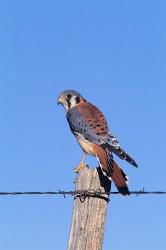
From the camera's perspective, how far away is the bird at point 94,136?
567 cm

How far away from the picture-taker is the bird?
5670mm

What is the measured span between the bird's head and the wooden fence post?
3544 mm

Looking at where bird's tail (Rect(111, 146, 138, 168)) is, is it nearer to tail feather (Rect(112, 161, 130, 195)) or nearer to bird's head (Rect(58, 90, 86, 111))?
tail feather (Rect(112, 161, 130, 195))

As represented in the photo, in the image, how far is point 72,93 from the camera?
333 inches

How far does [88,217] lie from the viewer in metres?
4.68

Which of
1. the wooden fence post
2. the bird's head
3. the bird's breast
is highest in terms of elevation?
the bird's head

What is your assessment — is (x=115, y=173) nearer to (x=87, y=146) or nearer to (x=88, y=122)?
(x=87, y=146)

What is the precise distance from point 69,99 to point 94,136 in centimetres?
137

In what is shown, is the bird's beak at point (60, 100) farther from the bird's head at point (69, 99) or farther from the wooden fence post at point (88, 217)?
the wooden fence post at point (88, 217)

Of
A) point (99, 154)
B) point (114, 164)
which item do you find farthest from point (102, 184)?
point (99, 154)

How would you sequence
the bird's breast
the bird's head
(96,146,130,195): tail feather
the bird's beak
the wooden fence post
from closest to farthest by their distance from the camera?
the wooden fence post → (96,146,130,195): tail feather → the bird's breast → the bird's head → the bird's beak

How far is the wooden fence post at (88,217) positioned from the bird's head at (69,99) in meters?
3.54

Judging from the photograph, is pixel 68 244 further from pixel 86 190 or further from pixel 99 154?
pixel 99 154

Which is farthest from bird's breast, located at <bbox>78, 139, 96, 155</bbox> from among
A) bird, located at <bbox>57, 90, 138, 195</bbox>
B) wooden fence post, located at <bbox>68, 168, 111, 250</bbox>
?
wooden fence post, located at <bbox>68, 168, 111, 250</bbox>
